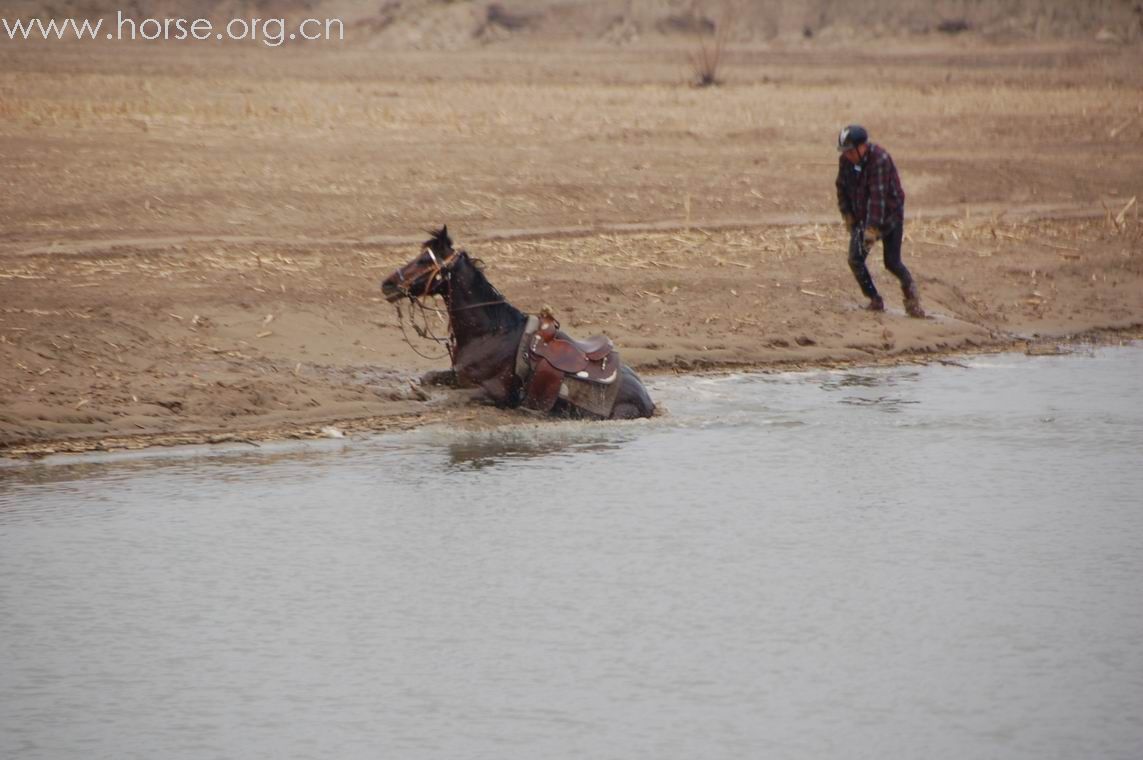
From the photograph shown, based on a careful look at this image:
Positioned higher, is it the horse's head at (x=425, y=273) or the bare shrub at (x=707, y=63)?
the bare shrub at (x=707, y=63)

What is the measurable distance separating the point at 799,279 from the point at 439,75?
22.6 metres

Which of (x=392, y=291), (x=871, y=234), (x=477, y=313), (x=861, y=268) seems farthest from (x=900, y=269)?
(x=392, y=291)

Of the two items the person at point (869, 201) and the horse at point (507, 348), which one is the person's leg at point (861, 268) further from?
the horse at point (507, 348)

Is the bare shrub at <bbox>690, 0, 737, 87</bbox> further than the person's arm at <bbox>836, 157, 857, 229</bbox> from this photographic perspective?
Yes

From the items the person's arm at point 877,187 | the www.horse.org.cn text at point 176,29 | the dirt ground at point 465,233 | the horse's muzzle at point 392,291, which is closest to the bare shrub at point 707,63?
the dirt ground at point 465,233

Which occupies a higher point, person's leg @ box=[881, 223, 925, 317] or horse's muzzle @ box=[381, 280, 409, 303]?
horse's muzzle @ box=[381, 280, 409, 303]

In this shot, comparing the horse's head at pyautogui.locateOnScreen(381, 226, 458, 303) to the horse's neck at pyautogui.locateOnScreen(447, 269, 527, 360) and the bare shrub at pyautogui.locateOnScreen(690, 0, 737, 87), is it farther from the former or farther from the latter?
the bare shrub at pyautogui.locateOnScreen(690, 0, 737, 87)

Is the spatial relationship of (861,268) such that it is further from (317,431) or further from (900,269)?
(317,431)

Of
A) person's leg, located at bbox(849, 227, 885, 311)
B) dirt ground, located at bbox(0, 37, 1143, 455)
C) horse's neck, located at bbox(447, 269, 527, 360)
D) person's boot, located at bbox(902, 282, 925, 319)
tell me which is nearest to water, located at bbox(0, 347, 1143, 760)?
horse's neck, located at bbox(447, 269, 527, 360)

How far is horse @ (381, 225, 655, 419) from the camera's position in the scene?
10.7m

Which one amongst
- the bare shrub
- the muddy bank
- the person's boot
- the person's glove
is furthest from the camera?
the bare shrub

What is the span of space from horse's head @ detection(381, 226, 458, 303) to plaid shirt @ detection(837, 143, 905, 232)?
15.1 feet

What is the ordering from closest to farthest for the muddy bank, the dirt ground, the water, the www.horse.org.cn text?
the water < the muddy bank < the dirt ground < the www.horse.org.cn text

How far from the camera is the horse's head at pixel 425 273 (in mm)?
10656
